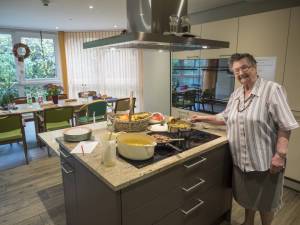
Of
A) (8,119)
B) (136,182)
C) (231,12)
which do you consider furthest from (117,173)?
(231,12)

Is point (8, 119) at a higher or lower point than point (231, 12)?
lower

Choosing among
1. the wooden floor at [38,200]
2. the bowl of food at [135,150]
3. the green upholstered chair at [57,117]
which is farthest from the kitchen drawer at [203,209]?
the green upholstered chair at [57,117]

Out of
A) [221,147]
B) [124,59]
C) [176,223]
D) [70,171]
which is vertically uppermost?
[124,59]

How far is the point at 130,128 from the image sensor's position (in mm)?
1881

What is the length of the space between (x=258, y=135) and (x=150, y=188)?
0.86m

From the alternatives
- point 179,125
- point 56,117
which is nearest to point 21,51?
point 56,117

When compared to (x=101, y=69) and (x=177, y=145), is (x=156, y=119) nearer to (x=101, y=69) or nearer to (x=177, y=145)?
(x=177, y=145)

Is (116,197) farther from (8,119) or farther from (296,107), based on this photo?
(8,119)

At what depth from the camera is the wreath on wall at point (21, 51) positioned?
213 inches

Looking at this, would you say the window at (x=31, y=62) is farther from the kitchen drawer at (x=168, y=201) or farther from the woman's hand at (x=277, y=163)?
the woman's hand at (x=277, y=163)

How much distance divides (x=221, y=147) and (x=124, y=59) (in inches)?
186

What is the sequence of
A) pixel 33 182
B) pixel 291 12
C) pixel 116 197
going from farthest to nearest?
1. pixel 33 182
2. pixel 291 12
3. pixel 116 197

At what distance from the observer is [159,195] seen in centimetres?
135

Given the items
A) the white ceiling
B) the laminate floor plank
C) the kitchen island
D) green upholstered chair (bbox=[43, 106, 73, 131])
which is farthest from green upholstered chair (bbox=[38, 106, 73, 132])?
the kitchen island
